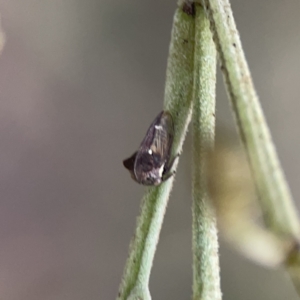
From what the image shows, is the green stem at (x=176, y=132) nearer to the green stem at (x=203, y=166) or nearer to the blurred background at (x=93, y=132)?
the green stem at (x=203, y=166)

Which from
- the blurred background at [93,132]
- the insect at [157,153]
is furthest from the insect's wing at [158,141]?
the blurred background at [93,132]

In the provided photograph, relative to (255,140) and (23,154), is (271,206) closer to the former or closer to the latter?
(255,140)

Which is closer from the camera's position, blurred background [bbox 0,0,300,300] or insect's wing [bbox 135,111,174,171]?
insect's wing [bbox 135,111,174,171]

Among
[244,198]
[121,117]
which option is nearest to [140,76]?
[121,117]

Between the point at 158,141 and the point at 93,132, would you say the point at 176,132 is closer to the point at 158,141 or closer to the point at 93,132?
the point at 158,141

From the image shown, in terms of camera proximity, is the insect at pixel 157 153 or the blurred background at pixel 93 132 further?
the blurred background at pixel 93 132

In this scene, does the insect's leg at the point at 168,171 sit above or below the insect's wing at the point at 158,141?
below

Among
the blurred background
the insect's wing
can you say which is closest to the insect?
the insect's wing

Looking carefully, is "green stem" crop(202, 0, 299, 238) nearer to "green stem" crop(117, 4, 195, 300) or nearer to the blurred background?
"green stem" crop(117, 4, 195, 300)
